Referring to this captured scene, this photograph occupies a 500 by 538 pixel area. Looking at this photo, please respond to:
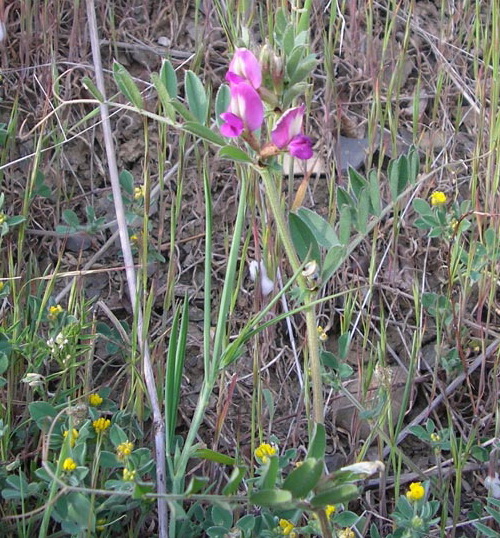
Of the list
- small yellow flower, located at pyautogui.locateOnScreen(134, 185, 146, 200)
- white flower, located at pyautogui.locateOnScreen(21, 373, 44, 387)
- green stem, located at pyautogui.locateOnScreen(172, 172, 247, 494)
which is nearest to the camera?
green stem, located at pyautogui.locateOnScreen(172, 172, 247, 494)

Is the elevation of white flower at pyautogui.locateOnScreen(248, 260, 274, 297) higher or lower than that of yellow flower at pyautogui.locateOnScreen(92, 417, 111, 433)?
higher

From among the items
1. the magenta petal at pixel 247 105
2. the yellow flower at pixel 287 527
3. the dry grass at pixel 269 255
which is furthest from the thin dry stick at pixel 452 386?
the magenta petal at pixel 247 105

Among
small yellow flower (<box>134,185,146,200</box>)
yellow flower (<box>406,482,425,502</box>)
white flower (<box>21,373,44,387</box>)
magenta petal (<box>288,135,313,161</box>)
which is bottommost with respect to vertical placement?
yellow flower (<box>406,482,425,502</box>)

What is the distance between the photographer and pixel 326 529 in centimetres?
114

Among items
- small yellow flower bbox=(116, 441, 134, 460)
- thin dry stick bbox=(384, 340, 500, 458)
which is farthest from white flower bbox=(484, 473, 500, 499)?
small yellow flower bbox=(116, 441, 134, 460)

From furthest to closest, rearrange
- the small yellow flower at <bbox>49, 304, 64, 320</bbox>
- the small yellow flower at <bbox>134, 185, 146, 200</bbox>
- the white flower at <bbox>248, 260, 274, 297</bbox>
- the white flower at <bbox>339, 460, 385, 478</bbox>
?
the small yellow flower at <bbox>134, 185, 146, 200</bbox> → the white flower at <bbox>248, 260, 274, 297</bbox> → the small yellow flower at <bbox>49, 304, 64, 320</bbox> → the white flower at <bbox>339, 460, 385, 478</bbox>

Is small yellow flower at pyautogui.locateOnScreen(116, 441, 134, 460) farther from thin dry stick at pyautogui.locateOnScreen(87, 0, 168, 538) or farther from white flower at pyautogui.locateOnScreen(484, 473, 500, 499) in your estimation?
white flower at pyautogui.locateOnScreen(484, 473, 500, 499)

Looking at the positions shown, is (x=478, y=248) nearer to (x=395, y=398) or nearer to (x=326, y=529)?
(x=395, y=398)

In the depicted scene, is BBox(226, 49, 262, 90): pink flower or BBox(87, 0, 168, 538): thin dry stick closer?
BBox(226, 49, 262, 90): pink flower

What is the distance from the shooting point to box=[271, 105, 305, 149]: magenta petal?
1053mm

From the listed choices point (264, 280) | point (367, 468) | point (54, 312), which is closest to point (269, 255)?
point (264, 280)

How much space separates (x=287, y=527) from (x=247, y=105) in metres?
0.73

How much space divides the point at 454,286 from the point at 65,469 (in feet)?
3.58

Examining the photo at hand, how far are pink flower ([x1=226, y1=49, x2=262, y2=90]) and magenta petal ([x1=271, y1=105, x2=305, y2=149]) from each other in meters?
0.06
